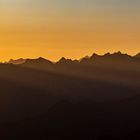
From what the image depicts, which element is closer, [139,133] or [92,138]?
[139,133]

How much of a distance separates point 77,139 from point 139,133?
7016cm

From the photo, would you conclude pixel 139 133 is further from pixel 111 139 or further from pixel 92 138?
pixel 92 138

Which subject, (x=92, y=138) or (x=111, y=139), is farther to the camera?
(x=92, y=138)

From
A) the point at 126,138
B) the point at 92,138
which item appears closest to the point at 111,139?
the point at 126,138

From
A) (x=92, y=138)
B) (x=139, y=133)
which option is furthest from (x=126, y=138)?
(x=92, y=138)

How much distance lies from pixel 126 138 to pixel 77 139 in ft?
230

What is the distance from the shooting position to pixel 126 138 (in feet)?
432

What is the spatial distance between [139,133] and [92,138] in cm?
6664

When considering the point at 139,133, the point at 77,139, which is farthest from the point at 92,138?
the point at 139,133

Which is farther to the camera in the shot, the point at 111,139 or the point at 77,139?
the point at 77,139

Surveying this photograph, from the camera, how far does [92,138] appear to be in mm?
197500

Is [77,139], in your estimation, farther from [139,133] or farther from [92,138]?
[139,133]

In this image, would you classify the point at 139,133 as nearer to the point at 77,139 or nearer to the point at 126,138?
the point at 126,138

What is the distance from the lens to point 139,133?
434ft
